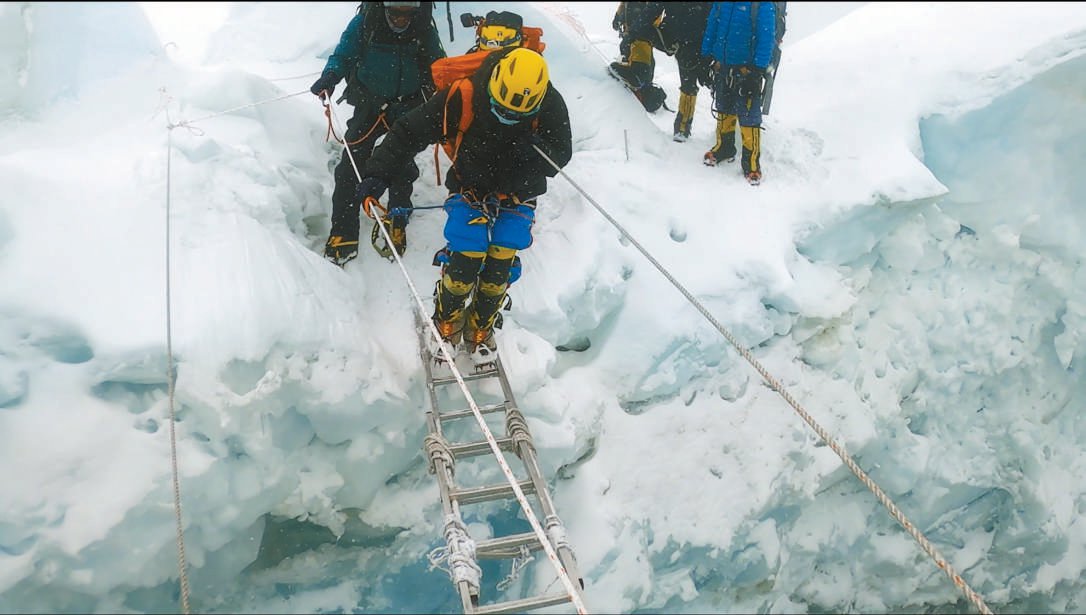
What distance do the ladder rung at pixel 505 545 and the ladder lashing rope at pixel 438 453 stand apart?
38 centimetres

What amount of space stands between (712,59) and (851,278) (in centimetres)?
158

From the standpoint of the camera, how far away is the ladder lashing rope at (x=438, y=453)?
3090 mm

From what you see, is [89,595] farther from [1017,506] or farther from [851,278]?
[1017,506]

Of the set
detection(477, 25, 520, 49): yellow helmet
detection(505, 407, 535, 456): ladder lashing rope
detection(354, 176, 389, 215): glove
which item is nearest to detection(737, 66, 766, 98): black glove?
detection(477, 25, 520, 49): yellow helmet

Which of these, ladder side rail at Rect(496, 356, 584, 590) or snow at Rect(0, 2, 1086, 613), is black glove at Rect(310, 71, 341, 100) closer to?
snow at Rect(0, 2, 1086, 613)

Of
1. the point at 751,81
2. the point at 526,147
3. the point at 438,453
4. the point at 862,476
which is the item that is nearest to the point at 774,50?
the point at 751,81

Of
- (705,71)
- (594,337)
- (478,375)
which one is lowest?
(594,337)

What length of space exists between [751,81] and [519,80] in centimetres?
216

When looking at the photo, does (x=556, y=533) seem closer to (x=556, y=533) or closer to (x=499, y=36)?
(x=556, y=533)

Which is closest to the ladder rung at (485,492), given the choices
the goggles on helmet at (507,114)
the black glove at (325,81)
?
the goggles on helmet at (507,114)

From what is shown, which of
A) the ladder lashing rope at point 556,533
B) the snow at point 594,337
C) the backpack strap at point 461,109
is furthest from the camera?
the backpack strap at point 461,109

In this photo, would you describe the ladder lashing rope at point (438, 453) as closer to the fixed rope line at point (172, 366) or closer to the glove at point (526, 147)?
the fixed rope line at point (172, 366)

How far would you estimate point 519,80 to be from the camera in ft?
10.0

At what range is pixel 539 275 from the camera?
4.21 metres
